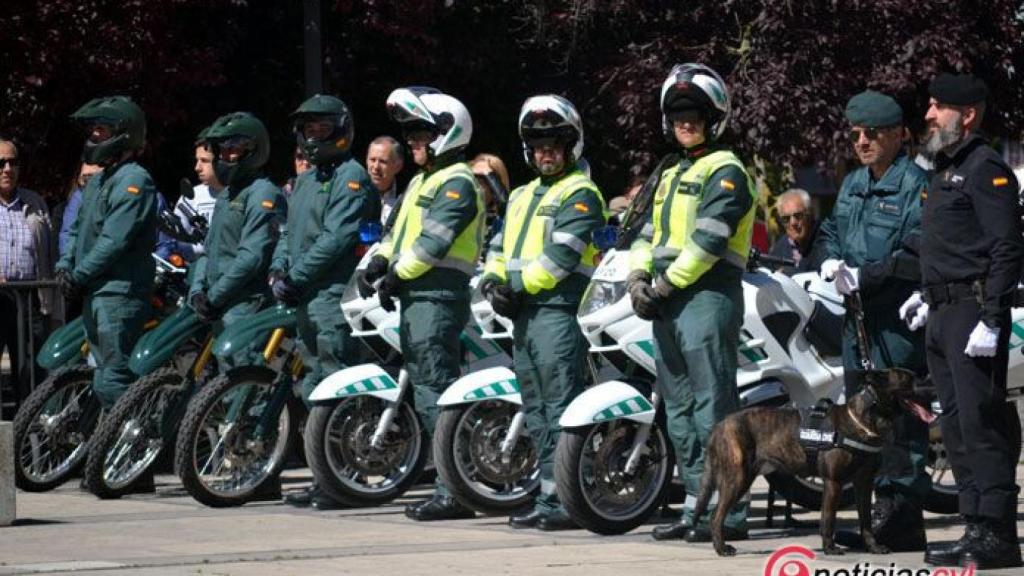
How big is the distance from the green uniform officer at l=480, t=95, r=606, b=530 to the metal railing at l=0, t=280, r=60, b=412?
488 centimetres

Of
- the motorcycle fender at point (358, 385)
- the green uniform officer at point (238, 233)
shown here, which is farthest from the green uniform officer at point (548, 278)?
the green uniform officer at point (238, 233)

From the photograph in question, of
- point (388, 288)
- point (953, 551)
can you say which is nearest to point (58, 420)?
point (388, 288)

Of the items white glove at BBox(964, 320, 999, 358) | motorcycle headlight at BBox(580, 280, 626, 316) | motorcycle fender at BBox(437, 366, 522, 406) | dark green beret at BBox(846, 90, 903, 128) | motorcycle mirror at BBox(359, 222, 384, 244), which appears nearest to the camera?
white glove at BBox(964, 320, 999, 358)

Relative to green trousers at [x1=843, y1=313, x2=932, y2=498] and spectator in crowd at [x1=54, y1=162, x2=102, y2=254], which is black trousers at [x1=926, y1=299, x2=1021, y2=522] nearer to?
green trousers at [x1=843, y1=313, x2=932, y2=498]

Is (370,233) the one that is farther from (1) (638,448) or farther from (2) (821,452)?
(2) (821,452)

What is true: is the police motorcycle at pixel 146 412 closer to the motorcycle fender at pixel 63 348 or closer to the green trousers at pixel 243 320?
the green trousers at pixel 243 320

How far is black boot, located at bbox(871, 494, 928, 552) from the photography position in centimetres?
1105

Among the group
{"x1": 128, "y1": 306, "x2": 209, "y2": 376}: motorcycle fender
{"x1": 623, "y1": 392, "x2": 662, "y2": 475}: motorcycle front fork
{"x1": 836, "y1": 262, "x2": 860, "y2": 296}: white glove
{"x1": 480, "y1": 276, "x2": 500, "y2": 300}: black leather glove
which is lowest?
{"x1": 623, "y1": 392, "x2": 662, "y2": 475}: motorcycle front fork

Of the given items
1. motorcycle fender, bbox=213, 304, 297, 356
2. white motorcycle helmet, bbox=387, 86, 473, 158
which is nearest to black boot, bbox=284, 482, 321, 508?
motorcycle fender, bbox=213, 304, 297, 356

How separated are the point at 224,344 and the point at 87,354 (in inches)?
77.1

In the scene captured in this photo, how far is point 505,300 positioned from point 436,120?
1.37 m

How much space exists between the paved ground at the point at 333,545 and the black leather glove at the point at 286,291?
116cm

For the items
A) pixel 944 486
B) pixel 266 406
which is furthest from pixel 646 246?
pixel 266 406

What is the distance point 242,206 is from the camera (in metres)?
14.6
